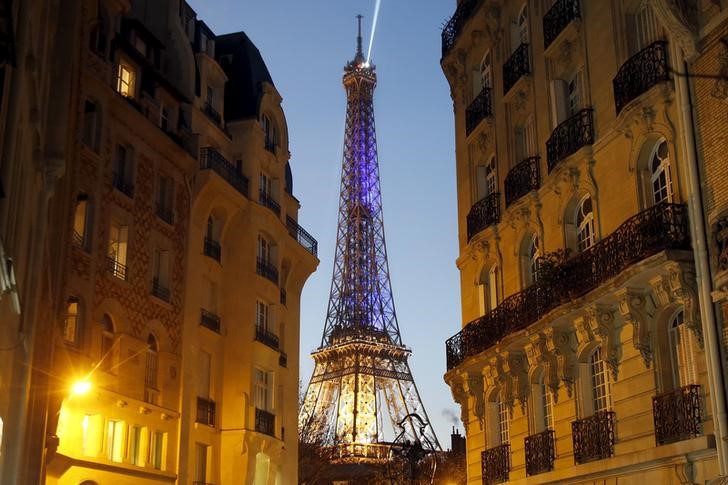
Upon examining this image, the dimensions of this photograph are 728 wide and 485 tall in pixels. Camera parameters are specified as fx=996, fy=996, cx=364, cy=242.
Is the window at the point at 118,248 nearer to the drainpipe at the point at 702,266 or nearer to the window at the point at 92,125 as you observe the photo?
the window at the point at 92,125

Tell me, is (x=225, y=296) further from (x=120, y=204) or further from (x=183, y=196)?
(x=120, y=204)

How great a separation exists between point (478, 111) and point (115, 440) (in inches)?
621

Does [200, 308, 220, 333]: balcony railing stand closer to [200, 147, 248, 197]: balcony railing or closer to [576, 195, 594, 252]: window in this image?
[200, 147, 248, 197]: balcony railing

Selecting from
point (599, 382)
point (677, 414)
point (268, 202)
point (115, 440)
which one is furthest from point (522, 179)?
point (268, 202)

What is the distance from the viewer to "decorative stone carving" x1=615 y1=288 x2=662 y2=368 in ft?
66.9

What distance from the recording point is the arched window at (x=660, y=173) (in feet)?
68.6

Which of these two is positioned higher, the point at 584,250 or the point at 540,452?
the point at 584,250

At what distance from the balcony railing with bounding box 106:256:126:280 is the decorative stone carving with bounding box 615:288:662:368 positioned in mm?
18455

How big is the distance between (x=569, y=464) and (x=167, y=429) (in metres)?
16.7

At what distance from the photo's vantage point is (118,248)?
34125 millimetres

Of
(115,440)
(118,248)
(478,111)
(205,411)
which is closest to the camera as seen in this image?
(478,111)

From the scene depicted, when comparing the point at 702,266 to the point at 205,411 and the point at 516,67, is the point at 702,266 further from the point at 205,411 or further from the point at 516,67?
the point at 205,411

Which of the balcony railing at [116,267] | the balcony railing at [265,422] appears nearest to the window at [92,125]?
the balcony railing at [116,267]

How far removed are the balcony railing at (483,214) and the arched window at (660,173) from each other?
8.36 meters
